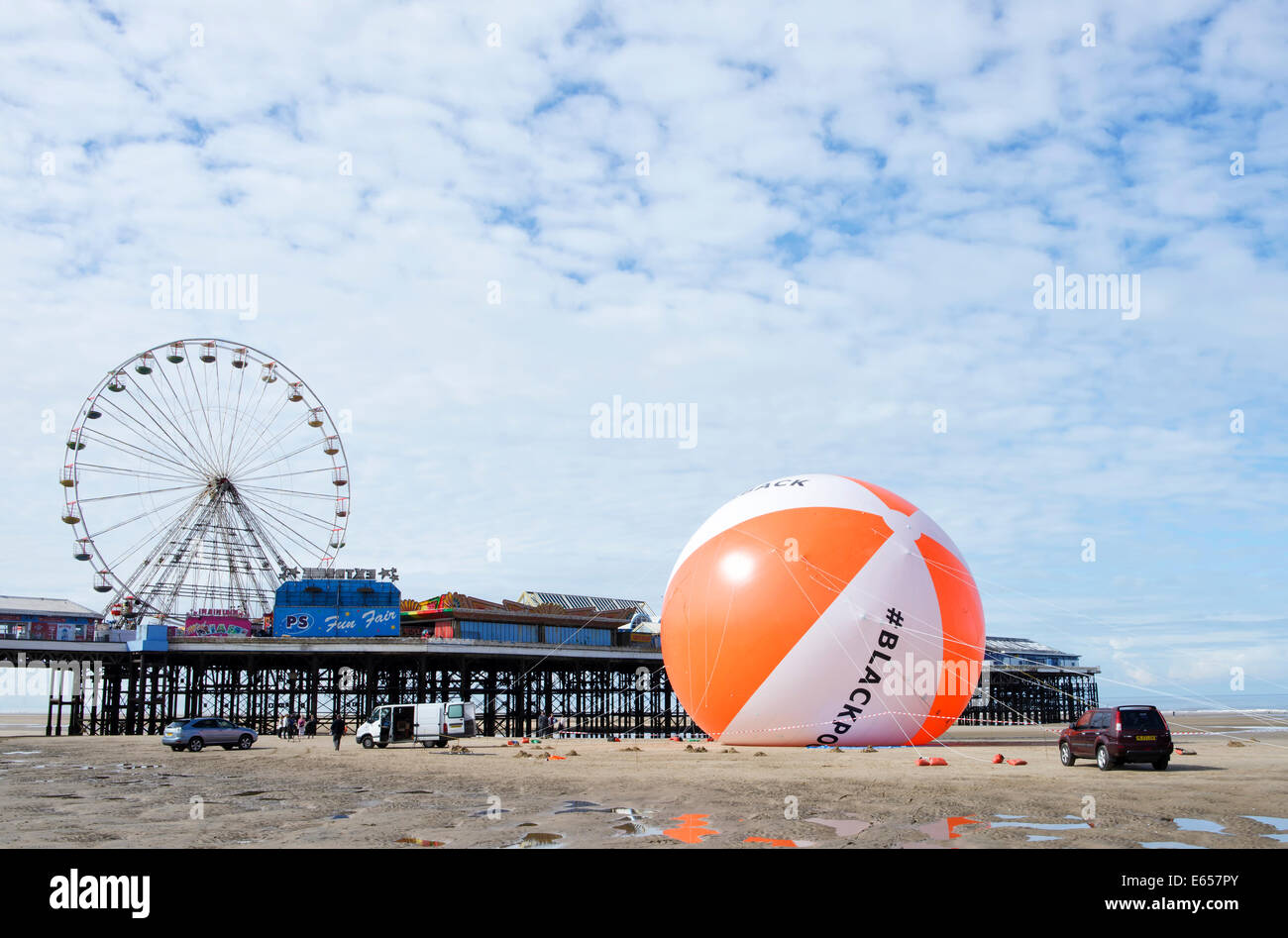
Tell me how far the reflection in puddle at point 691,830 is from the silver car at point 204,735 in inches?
1022

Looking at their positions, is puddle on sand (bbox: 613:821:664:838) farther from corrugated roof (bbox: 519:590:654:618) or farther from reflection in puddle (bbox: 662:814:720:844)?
corrugated roof (bbox: 519:590:654:618)

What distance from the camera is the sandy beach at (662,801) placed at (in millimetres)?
11188

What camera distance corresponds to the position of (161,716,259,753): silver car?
3278 cm

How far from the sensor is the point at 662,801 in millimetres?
14594

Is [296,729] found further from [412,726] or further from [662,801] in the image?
[662,801]

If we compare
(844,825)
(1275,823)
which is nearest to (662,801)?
(844,825)

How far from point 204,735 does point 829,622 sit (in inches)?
917

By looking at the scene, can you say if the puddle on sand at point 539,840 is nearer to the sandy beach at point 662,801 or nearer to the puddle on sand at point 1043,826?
the sandy beach at point 662,801

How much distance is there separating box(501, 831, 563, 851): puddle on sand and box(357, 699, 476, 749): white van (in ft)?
78.8

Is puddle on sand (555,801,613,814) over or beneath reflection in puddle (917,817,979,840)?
beneath

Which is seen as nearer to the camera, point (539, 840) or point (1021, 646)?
point (539, 840)

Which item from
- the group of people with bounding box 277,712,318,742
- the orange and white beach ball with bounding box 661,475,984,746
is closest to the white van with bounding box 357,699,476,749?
the group of people with bounding box 277,712,318,742

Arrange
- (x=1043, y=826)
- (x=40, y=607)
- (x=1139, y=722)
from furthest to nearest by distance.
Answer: (x=40, y=607), (x=1139, y=722), (x=1043, y=826)
